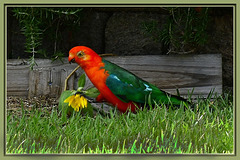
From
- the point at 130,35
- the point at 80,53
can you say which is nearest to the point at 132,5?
the point at 80,53

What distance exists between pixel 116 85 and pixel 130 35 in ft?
2.38

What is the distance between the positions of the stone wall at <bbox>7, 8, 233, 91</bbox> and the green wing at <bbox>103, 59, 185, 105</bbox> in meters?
0.57

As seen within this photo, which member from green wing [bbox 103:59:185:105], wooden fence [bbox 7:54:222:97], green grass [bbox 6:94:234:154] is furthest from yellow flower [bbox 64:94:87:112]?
wooden fence [bbox 7:54:222:97]

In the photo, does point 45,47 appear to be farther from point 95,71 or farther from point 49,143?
point 49,143

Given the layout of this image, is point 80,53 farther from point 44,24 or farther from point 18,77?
point 18,77

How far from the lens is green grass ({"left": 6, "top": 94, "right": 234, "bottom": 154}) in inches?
70.4

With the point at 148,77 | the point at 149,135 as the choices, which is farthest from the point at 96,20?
the point at 149,135

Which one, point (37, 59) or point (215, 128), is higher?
point (37, 59)

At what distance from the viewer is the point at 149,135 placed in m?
1.91

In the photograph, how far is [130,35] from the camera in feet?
9.48

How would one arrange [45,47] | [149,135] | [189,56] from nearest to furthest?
[149,135] < [189,56] < [45,47]

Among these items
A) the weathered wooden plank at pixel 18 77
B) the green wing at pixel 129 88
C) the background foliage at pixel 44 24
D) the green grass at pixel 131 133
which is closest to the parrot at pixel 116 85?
the green wing at pixel 129 88

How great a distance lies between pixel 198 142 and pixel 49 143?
28.1 inches

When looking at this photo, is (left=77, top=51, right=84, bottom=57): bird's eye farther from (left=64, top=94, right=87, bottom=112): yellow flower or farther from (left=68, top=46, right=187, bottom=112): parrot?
(left=64, top=94, right=87, bottom=112): yellow flower
